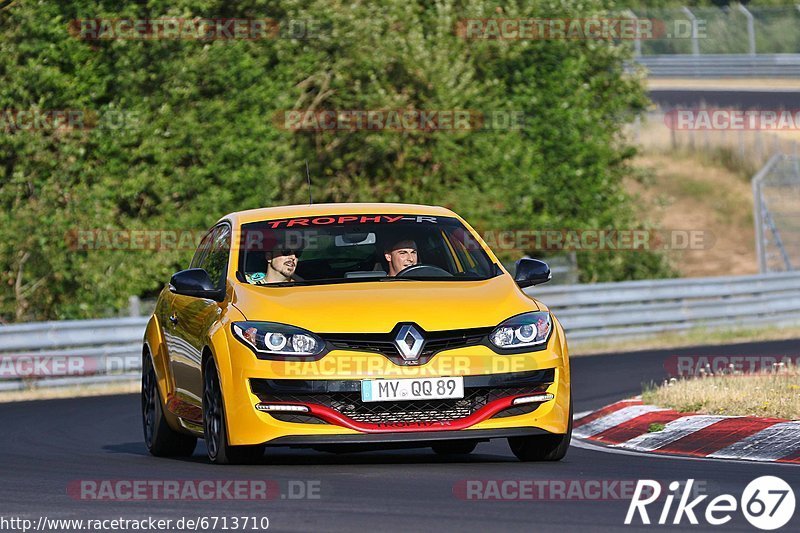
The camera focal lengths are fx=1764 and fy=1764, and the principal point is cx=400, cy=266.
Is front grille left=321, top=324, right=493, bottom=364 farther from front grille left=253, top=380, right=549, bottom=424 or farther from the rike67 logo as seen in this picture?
the rike67 logo

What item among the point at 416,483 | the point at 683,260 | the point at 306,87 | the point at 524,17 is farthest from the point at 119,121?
the point at 683,260

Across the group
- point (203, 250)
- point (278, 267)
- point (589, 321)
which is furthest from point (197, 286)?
point (589, 321)

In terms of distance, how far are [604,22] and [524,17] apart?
6.73 feet

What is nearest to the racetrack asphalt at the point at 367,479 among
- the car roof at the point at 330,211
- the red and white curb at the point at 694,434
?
the red and white curb at the point at 694,434

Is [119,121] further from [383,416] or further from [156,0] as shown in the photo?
[383,416]

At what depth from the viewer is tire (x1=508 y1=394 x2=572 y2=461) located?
9.97 meters

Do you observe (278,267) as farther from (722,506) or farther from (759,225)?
(759,225)

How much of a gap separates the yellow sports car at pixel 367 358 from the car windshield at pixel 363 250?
0.7 inches

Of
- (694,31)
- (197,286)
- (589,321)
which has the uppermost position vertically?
(197,286)

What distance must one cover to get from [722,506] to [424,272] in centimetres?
322

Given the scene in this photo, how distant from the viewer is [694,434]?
11.1 metres

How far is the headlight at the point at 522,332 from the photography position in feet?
31.3

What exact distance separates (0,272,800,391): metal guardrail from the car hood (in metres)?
10.7

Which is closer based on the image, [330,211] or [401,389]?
[401,389]
